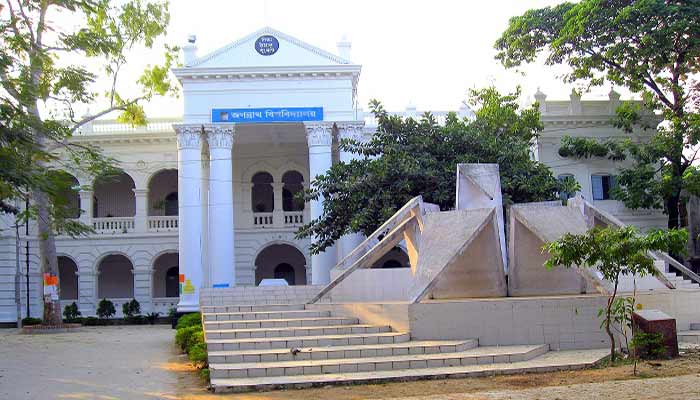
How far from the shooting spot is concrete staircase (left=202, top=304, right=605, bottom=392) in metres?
8.96

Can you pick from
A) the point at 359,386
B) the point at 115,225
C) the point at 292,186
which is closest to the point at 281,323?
the point at 359,386

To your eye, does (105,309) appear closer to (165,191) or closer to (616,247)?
(165,191)

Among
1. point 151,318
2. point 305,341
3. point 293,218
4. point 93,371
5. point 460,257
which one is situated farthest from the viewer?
point 293,218

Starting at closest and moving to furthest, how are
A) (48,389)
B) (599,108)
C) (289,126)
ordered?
(48,389) < (289,126) < (599,108)

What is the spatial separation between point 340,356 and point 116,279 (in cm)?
2449

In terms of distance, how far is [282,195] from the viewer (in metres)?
30.5

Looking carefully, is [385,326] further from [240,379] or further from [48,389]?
[48,389]

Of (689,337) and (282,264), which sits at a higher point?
(282,264)

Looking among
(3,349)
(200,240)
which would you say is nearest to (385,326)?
(3,349)

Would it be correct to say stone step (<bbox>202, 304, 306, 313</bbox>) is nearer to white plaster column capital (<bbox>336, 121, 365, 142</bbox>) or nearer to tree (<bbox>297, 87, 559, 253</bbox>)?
tree (<bbox>297, 87, 559, 253</bbox>)

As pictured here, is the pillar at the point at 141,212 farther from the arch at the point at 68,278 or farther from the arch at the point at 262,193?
the arch at the point at 262,193

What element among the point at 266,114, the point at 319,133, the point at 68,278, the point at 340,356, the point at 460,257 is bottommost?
the point at 340,356

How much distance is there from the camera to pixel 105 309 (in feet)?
94.5

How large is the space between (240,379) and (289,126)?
18.9m
